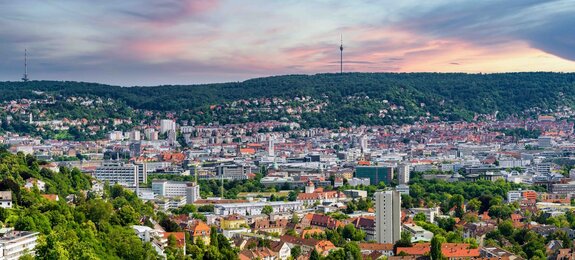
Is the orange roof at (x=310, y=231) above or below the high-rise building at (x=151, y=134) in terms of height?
below

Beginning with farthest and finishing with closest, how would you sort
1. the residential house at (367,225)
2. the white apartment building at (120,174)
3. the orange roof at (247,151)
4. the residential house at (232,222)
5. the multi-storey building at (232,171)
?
the orange roof at (247,151) → the multi-storey building at (232,171) → the white apartment building at (120,174) → the residential house at (232,222) → the residential house at (367,225)

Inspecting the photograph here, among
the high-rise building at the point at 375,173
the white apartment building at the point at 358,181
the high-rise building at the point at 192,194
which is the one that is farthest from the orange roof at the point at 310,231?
the high-rise building at the point at 375,173

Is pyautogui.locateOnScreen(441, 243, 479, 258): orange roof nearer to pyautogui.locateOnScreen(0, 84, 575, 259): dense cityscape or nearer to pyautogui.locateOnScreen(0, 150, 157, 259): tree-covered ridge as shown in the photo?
pyautogui.locateOnScreen(0, 84, 575, 259): dense cityscape

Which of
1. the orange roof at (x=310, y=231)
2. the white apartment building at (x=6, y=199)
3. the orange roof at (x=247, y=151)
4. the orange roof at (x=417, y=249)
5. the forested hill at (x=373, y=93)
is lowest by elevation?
the orange roof at (x=310, y=231)

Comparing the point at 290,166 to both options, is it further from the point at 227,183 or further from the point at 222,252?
the point at 222,252

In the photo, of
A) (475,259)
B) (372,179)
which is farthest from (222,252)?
(372,179)

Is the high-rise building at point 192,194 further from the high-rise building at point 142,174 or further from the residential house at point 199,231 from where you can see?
the residential house at point 199,231

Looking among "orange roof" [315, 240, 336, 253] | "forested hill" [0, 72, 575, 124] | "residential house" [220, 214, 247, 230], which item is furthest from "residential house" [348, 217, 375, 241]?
"forested hill" [0, 72, 575, 124]
